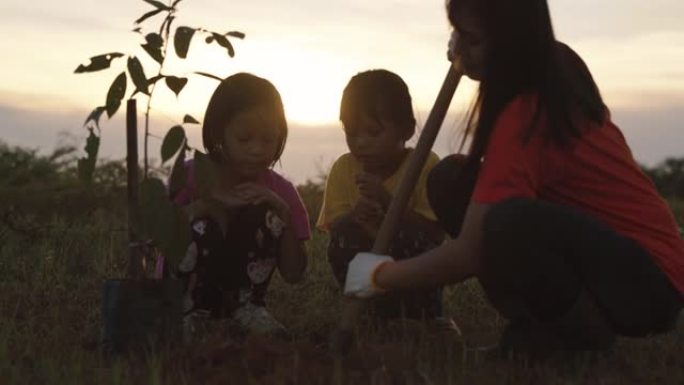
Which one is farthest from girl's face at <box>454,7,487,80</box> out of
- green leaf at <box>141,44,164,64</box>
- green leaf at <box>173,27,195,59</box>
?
green leaf at <box>141,44,164,64</box>

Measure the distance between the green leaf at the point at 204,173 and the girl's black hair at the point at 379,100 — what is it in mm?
860

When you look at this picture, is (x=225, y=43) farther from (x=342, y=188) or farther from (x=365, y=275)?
(x=342, y=188)

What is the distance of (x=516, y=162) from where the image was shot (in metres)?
3.25

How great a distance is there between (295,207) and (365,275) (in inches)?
40.7

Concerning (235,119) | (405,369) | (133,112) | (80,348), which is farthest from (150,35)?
(405,369)

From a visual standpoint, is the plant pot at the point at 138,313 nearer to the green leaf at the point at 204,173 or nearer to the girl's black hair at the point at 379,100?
Result: the green leaf at the point at 204,173

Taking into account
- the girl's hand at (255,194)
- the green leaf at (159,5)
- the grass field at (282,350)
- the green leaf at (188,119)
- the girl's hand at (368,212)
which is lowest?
the grass field at (282,350)

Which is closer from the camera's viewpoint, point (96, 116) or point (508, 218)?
point (508, 218)

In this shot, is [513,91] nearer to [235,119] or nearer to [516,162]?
[516,162]

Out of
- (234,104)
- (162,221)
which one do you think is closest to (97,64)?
(162,221)

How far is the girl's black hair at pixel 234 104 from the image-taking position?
424cm

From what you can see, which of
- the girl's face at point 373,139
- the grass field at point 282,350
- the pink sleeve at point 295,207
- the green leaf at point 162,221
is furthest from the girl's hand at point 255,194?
the green leaf at point 162,221

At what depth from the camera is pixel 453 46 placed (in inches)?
144

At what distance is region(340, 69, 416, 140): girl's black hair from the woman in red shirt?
2.48 feet
